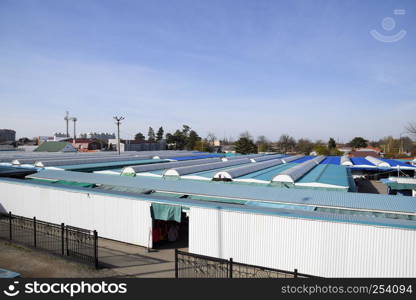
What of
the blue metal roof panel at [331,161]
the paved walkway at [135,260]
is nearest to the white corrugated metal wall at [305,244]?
the paved walkway at [135,260]

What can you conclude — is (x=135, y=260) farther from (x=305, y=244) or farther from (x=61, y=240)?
(x=305, y=244)

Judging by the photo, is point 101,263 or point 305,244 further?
point 101,263

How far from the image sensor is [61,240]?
10.9m

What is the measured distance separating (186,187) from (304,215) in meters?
6.87

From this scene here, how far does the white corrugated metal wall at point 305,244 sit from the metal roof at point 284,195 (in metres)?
Answer: 2.64

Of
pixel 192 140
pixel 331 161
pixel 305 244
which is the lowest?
pixel 305 244

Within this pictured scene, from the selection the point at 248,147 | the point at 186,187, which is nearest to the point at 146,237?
the point at 186,187

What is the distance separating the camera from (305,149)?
93.1m

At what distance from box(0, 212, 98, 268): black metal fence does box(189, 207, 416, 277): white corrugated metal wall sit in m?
3.76

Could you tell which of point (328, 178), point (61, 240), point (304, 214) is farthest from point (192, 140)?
point (304, 214)

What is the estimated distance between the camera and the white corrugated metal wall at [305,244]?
7711mm

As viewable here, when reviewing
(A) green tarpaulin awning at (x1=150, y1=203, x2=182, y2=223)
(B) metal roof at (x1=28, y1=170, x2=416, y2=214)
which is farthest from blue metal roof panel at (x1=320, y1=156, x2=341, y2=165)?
(A) green tarpaulin awning at (x1=150, y1=203, x2=182, y2=223)

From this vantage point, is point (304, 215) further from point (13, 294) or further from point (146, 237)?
point (13, 294)

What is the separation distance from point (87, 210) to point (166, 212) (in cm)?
437
